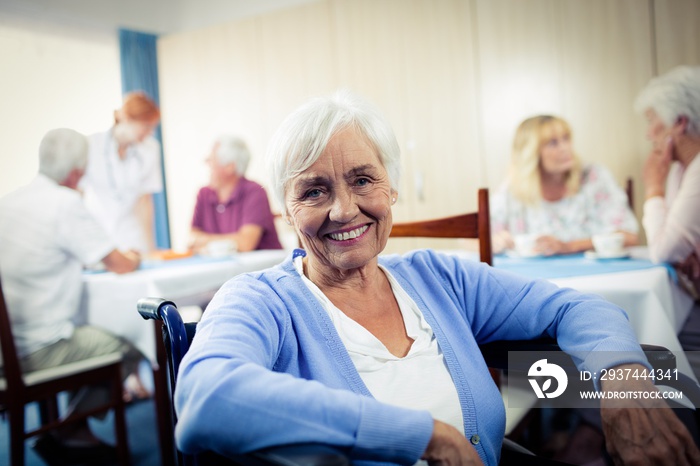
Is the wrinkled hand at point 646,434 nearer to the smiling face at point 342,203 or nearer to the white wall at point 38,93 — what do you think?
the smiling face at point 342,203

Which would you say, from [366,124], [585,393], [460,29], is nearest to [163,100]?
[460,29]

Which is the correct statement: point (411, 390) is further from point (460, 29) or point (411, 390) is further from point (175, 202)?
point (175, 202)

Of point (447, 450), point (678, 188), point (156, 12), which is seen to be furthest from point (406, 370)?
point (156, 12)

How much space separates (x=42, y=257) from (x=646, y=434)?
2138mm

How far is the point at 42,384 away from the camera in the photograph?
6.07ft

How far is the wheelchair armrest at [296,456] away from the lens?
0.60 m

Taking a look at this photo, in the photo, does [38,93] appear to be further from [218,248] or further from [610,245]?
[610,245]

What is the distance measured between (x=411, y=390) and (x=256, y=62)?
3.74m

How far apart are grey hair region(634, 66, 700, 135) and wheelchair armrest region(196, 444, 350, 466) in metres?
2.12

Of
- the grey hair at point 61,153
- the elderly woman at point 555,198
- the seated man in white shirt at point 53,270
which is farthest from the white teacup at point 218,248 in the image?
the elderly woman at point 555,198

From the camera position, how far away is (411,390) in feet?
3.09

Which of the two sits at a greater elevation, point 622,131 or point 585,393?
point 622,131

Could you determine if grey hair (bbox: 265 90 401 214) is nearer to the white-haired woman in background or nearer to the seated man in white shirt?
the white-haired woman in background

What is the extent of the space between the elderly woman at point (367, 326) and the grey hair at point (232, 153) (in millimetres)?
2358
